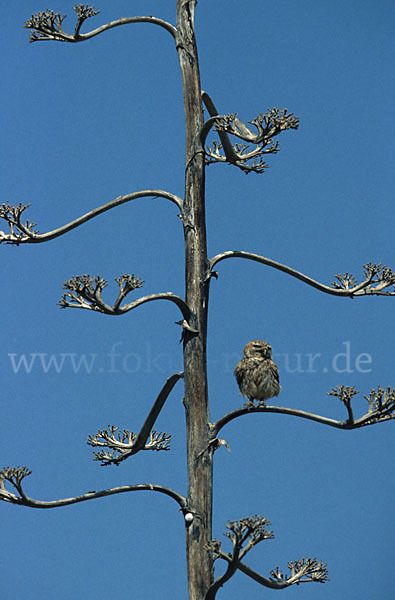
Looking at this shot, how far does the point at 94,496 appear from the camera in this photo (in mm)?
5844

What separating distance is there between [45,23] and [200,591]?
3876 mm

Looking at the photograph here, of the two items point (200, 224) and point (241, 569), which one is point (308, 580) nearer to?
point (241, 569)

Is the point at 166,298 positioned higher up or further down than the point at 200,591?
higher up

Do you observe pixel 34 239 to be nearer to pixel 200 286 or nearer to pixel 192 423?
pixel 200 286

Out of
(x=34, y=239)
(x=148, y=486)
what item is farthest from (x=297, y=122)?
(x=148, y=486)

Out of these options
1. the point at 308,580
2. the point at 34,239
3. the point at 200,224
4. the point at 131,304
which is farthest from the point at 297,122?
the point at 308,580

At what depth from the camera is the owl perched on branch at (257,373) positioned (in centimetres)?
618

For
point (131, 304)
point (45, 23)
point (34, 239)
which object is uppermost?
point (45, 23)

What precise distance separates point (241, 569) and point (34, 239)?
248 centimetres

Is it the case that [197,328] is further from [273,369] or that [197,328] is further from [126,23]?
[126,23]

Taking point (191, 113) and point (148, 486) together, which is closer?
point (148, 486)

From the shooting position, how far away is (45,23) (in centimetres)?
642

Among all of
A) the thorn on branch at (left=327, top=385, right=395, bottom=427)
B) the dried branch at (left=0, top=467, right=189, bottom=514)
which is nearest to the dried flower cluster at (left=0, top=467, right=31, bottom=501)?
the dried branch at (left=0, top=467, right=189, bottom=514)

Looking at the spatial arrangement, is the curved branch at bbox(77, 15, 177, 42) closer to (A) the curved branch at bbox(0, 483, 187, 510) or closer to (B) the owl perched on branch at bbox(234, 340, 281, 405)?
(B) the owl perched on branch at bbox(234, 340, 281, 405)
